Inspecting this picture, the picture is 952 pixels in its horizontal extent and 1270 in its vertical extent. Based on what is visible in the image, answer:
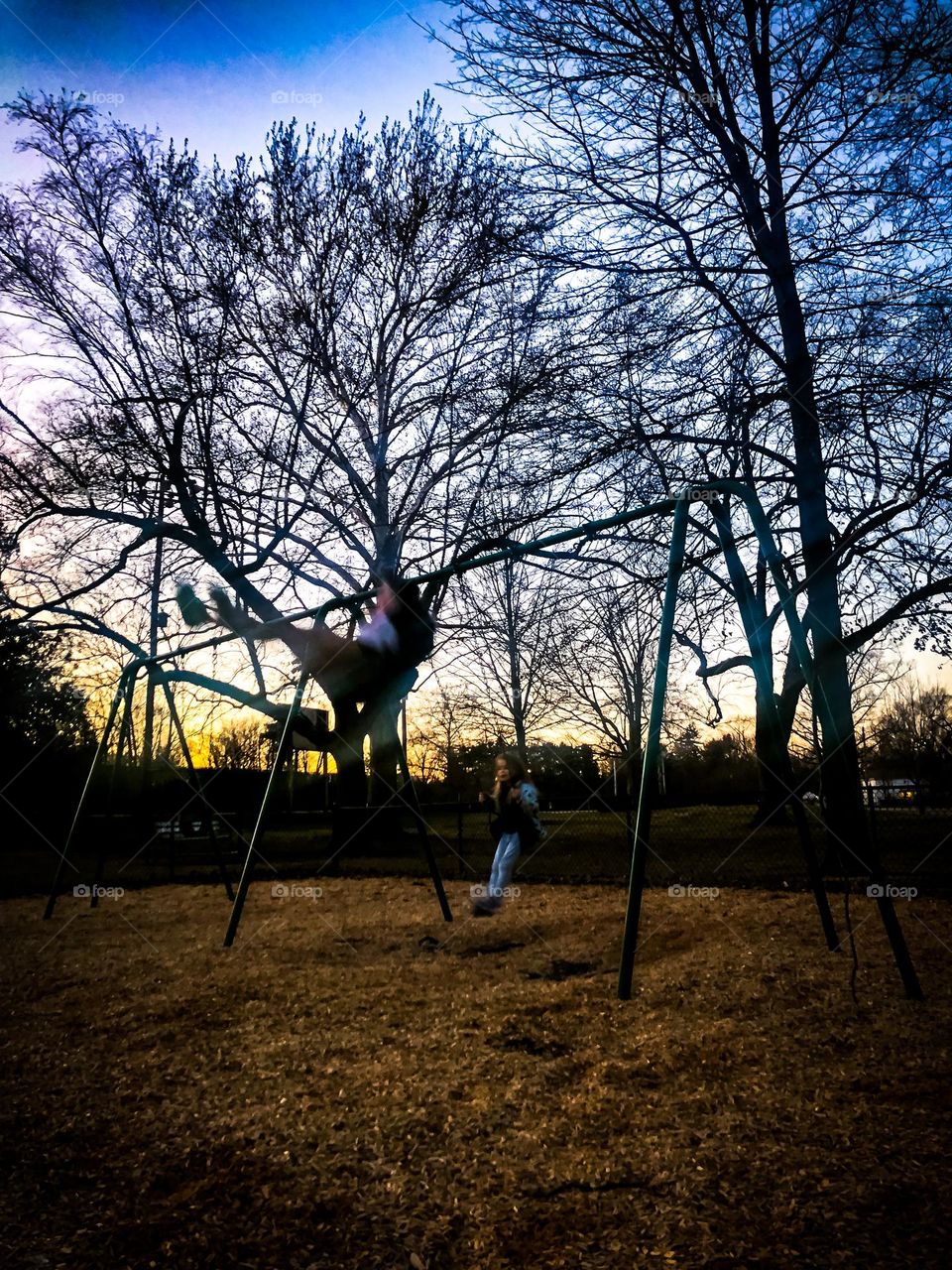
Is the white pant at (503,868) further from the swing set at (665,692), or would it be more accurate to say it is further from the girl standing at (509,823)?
the swing set at (665,692)

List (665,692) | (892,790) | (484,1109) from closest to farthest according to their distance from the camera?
(484,1109)
(665,692)
(892,790)

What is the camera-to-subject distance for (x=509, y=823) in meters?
7.94

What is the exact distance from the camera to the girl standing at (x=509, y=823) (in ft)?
25.6

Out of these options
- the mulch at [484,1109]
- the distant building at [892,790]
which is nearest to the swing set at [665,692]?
the mulch at [484,1109]

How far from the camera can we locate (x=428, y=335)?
13672 mm

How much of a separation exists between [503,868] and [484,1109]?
4.81 metres

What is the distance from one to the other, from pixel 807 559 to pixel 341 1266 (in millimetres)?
8060

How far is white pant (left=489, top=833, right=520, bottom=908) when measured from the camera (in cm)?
780

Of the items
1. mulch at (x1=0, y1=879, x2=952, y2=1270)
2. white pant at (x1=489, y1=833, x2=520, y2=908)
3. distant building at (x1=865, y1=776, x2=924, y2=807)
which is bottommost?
mulch at (x1=0, y1=879, x2=952, y2=1270)

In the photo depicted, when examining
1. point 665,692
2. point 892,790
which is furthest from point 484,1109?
point 892,790

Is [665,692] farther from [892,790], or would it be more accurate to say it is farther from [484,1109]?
[892,790]

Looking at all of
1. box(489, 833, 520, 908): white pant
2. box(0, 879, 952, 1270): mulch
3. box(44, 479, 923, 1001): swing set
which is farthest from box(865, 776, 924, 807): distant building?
box(489, 833, 520, 908): white pant

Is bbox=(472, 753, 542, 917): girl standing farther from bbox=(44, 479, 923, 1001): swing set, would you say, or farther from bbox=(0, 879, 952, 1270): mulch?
bbox=(0, 879, 952, 1270): mulch

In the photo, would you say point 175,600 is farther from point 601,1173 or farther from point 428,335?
point 601,1173
